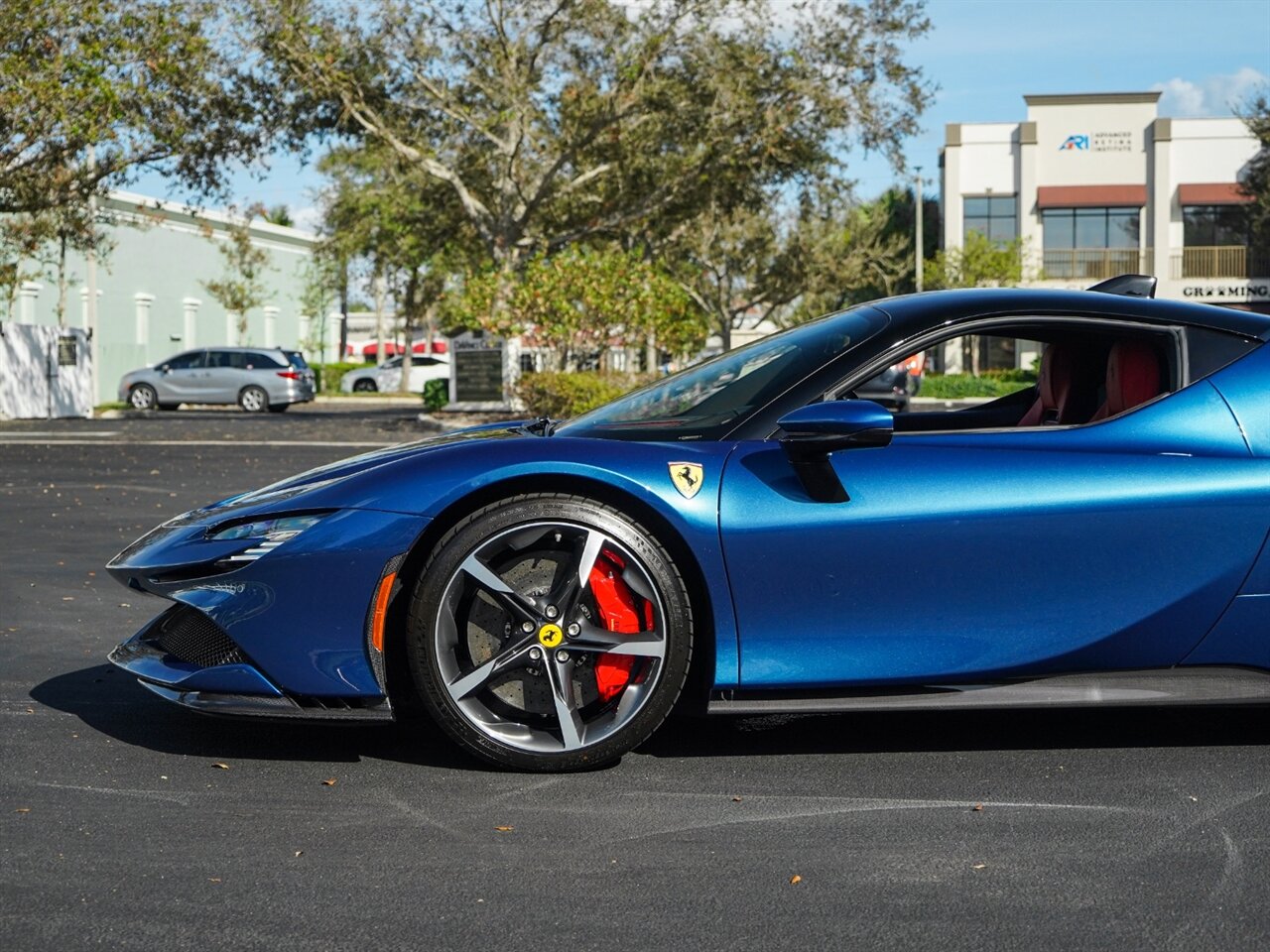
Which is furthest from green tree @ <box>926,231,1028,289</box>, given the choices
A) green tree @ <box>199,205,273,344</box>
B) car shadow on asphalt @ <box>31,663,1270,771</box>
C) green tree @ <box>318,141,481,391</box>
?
car shadow on asphalt @ <box>31,663,1270,771</box>

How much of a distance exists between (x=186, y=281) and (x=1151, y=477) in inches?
2009

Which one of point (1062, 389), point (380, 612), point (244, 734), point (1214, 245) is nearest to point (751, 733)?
point (380, 612)

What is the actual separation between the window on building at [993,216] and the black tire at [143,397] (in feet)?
110

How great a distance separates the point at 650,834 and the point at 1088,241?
58271 mm

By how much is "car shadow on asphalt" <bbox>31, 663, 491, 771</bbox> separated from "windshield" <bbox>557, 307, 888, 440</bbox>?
1017mm

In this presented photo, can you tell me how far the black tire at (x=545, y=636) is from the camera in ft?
13.4

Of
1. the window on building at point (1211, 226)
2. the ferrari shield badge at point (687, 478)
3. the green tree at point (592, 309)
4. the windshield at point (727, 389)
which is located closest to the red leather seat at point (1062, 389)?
the windshield at point (727, 389)

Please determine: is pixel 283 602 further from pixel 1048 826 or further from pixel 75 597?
pixel 75 597

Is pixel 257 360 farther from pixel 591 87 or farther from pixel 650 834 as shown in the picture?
pixel 650 834

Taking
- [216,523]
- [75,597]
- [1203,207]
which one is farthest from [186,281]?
[216,523]

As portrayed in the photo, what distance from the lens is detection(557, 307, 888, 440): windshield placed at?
436 cm

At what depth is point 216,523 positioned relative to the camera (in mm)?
4293

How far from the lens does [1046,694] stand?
419 centimetres

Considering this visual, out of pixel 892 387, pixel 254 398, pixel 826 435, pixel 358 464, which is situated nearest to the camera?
pixel 826 435
